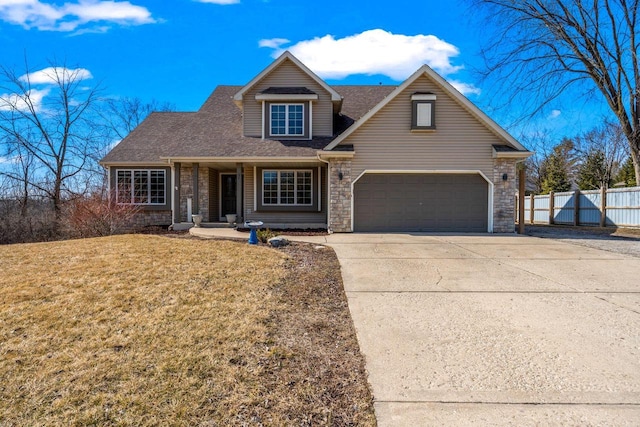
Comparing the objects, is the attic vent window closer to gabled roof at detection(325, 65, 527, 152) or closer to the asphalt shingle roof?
gabled roof at detection(325, 65, 527, 152)

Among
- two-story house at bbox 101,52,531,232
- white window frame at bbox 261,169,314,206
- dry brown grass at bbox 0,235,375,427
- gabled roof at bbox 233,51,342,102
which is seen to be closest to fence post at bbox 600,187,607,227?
two-story house at bbox 101,52,531,232

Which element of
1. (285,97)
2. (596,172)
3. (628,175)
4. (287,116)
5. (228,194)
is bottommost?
(228,194)

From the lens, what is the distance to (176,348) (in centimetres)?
372

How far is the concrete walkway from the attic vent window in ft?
22.8

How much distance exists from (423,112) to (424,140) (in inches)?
38.8

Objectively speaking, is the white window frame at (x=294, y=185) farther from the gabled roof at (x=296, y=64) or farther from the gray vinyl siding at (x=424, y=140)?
the gabled roof at (x=296, y=64)

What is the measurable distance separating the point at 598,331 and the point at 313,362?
3227 mm

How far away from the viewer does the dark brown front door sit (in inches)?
695

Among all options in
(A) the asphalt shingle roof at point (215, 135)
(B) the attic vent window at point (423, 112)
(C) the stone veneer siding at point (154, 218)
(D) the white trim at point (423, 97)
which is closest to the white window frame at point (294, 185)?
(A) the asphalt shingle roof at point (215, 135)

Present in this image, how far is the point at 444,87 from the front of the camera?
13.7 meters

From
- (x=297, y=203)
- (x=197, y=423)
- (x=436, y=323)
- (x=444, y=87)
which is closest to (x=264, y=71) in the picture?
(x=297, y=203)

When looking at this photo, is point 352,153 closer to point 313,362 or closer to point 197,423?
point 313,362

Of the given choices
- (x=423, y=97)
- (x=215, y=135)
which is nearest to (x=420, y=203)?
(x=423, y=97)

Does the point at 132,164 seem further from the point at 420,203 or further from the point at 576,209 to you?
the point at 576,209
